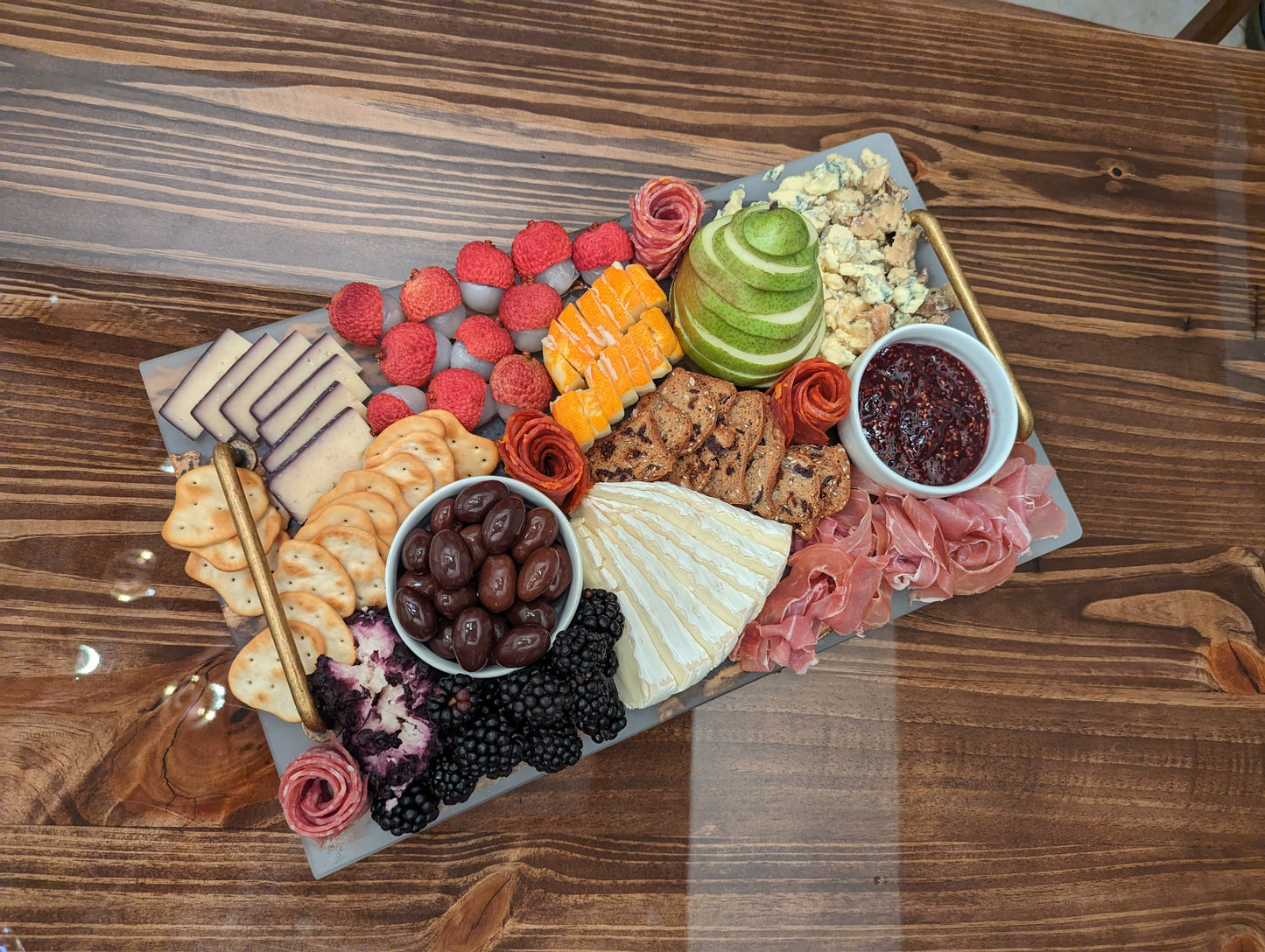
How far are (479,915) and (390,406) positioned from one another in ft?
3.38

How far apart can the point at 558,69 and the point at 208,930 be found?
2008mm

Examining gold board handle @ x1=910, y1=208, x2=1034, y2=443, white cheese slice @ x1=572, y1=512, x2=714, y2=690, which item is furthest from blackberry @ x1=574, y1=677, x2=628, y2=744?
gold board handle @ x1=910, y1=208, x2=1034, y2=443

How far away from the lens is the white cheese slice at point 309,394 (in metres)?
1.43

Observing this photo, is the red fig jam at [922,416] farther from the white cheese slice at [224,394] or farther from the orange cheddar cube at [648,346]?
the white cheese slice at [224,394]

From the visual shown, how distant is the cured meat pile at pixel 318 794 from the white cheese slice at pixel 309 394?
1.96ft

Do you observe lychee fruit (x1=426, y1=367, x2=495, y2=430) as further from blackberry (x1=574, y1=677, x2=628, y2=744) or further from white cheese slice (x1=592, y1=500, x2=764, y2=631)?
blackberry (x1=574, y1=677, x2=628, y2=744)

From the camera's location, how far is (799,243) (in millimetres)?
1351

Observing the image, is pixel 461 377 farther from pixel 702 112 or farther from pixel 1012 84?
pixel 1012 84

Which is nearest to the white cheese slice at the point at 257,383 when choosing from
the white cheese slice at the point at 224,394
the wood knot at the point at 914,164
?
the white cheese slice at the point at 224,394

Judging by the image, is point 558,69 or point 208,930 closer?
point 208,930

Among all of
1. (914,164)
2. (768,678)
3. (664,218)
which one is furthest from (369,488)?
(914,164)

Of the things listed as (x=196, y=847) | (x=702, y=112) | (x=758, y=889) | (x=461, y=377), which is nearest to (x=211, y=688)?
(x=196, y=847)

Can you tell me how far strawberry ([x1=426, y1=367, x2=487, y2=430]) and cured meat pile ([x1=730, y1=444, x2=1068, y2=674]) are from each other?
0.67 meters

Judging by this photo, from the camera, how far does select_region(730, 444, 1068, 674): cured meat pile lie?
142 centimetres
